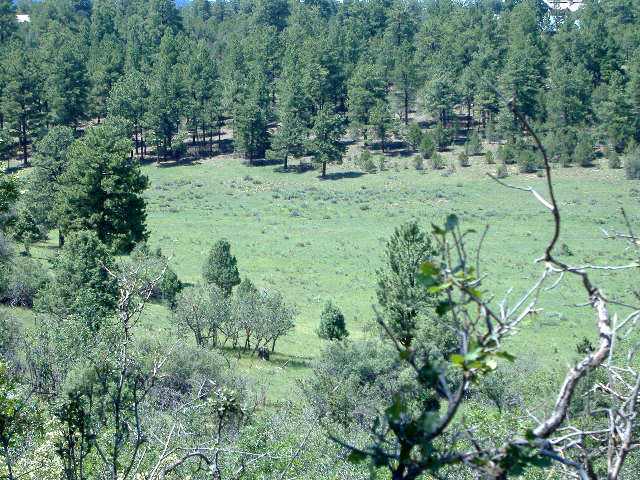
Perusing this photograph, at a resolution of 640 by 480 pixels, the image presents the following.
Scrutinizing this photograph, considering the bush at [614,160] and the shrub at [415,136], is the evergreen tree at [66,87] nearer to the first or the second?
the shrub at [415,136]

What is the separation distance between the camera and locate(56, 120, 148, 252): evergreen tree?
2711 cm

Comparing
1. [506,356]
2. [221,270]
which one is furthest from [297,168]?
[506,356]

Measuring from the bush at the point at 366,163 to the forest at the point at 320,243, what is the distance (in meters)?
0.49

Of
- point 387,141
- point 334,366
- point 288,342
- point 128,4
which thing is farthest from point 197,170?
point 128,4

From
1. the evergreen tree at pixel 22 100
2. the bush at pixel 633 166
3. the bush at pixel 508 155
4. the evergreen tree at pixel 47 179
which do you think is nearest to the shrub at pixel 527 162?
the bush at pixel 508 155

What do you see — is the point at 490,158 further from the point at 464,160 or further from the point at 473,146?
the point at 473,146

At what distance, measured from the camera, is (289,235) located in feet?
143

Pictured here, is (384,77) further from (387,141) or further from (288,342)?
(288,342)

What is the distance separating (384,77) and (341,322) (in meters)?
50.9

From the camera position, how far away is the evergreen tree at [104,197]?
88.9 ft

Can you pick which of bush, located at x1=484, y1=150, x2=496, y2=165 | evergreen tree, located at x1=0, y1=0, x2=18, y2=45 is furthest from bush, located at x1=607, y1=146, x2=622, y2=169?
evergreen tree, located at x1=0, y1=0, x2=18, y2=45

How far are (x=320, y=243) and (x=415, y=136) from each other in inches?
933

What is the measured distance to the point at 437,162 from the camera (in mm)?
58250

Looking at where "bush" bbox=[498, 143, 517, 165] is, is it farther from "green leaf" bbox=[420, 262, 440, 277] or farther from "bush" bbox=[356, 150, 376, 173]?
"green leaf" bbox=[420, 262, 440, 277]
